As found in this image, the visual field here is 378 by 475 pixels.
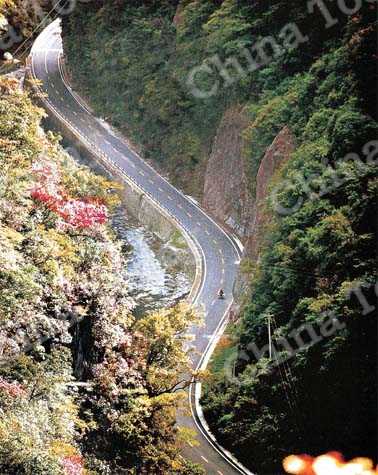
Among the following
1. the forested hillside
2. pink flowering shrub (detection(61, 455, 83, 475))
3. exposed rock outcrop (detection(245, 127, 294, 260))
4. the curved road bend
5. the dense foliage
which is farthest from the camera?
exposed rock outcrop (detection(245, 127, 294, 260))

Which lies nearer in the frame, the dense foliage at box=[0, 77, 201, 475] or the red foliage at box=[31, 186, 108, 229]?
the dense foliage at box=[0, 77, 201, 475]

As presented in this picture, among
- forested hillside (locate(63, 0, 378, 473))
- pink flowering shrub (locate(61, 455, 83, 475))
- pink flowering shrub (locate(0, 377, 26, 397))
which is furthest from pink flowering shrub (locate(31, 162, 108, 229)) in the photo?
forested hillside (locate(63, 0, 378, 473))

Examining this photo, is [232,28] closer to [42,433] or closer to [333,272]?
[333,272]

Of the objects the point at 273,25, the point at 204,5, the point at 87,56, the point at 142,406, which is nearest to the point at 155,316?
the point at 142,406

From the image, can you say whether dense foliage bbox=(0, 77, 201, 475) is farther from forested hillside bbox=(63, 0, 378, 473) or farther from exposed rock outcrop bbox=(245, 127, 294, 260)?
exposed rock outcrop bbox=(245, 127, 294, 260)

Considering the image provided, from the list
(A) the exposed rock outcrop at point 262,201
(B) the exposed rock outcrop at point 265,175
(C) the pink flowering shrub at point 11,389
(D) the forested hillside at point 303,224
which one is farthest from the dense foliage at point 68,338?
(B) the exposed rock outcrop at point 265,175

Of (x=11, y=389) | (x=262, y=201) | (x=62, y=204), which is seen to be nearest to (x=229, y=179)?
(x=262, y=201)

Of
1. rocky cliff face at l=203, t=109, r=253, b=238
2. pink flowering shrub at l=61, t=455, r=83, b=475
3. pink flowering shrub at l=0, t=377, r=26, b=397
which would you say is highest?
pink flowering shrub at l=0, t=377, r=26, b=397

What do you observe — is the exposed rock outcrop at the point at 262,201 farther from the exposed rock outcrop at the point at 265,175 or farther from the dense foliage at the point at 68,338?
the dense foliage at the point at 68,338
